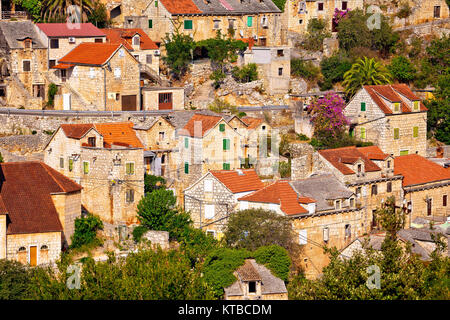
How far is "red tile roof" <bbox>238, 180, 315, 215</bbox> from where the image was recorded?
77625mm

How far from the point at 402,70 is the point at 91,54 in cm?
2743

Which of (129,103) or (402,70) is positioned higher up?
(402,70)

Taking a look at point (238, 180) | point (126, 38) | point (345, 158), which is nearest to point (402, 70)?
point (345, 158)

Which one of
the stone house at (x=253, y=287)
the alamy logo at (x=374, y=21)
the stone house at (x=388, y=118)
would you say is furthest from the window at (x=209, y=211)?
the alamy logo at (x=374, y=21)

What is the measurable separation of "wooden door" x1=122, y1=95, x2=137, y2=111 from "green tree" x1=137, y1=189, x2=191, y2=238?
1405 centimetres

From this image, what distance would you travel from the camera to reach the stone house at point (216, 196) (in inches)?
3110

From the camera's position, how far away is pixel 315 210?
78.8 m

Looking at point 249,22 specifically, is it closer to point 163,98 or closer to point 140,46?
point 140,46

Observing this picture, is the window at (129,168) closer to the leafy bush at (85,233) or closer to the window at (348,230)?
the leafy bush at (85,233)

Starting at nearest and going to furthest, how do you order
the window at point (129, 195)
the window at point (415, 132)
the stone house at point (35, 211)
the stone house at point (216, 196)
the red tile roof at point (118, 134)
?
the stone house at point (35, 211), the window at point (129, 195), the stone house at point (216, 196), the red tile roof at point (118, 134), the window at point (415, 132)

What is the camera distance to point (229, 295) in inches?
2729

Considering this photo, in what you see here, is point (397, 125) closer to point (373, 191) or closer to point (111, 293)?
point (373, 191)

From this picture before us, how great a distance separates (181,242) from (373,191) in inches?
633

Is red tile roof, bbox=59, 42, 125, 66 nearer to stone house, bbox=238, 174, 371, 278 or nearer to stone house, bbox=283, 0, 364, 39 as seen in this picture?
stone house, bbox=238, 174, 371, 278
